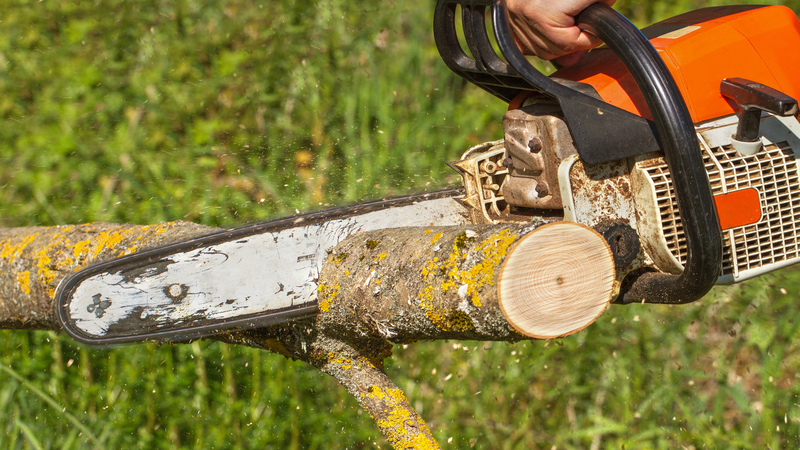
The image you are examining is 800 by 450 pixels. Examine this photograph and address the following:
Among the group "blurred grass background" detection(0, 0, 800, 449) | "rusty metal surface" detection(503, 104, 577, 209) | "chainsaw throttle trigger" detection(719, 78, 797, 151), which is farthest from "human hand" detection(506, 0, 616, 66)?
"blurred grass background" detection(0, 0, 800, 449)

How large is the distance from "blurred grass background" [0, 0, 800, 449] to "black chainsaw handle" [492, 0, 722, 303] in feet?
5.55

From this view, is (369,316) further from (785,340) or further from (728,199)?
(785,340)

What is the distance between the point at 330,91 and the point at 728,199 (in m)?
2.72

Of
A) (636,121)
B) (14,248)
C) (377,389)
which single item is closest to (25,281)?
(14,248)

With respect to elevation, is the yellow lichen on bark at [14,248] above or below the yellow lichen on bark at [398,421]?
above

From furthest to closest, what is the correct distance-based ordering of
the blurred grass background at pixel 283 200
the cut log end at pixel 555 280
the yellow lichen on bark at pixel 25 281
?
the blurred grass background at pixel 283 200 → the yellow lichen on bark at pixel 25 281 → the cut log end at pixel 555 280

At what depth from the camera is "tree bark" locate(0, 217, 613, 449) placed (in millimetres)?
1013

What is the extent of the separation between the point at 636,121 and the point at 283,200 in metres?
2.23

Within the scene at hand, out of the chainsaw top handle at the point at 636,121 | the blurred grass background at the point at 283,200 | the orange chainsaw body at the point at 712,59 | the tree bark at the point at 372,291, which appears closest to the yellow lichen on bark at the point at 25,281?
the tree bark at the point at 372,291

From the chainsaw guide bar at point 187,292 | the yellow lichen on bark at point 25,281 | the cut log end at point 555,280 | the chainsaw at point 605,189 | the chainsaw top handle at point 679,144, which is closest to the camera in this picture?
the cut log end at point 555,280

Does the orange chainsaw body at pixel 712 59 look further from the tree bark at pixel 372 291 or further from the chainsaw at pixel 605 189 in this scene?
the tree bark at pixel 372 291

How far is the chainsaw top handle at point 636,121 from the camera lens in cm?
117

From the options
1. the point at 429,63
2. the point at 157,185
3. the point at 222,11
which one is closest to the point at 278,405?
the point at 157,185

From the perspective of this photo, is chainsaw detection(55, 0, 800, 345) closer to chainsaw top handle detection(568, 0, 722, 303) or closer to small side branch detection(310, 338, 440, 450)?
chainsaw top handle detection(568, 0, 722, 303)
